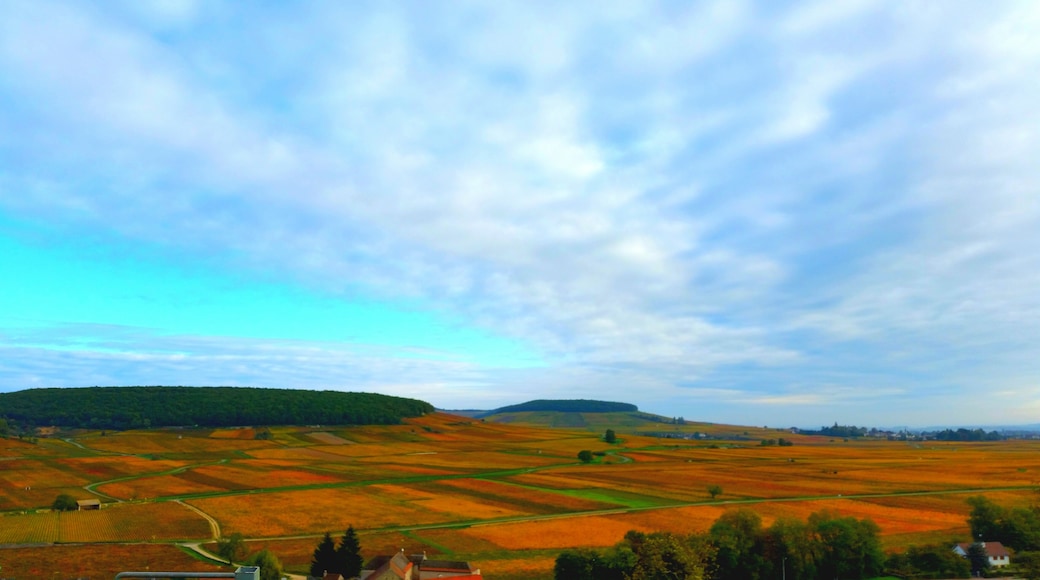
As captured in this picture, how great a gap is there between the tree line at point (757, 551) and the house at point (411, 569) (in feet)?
27.3

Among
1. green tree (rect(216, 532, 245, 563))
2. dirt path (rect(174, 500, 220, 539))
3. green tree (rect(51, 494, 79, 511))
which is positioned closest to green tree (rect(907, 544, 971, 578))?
green tree (rect(216, 532, 245, 563))

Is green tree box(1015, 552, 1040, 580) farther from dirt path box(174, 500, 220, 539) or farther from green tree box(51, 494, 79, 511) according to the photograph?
green tree box(51, 494, 79, 511)

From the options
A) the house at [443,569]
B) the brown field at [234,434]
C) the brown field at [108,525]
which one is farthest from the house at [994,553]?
the brown field at [234,434]

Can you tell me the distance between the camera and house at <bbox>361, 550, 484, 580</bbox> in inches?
2109

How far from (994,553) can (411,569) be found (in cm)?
5506

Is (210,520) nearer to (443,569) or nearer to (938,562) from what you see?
(443,569)

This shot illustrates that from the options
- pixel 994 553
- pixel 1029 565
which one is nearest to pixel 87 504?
pixel 1029 565

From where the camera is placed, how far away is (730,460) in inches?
6299

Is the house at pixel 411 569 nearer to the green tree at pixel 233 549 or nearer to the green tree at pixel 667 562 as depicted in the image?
the green tree at pixel 667 562

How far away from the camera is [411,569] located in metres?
55.5

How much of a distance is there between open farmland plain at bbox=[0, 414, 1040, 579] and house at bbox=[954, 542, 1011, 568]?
643cm

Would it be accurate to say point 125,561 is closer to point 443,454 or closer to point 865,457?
point 443,454

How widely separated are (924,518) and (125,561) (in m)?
89.8

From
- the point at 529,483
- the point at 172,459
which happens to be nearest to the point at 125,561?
the point at 529,483
